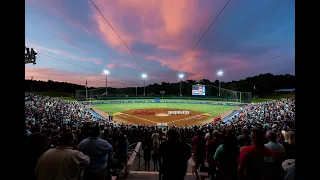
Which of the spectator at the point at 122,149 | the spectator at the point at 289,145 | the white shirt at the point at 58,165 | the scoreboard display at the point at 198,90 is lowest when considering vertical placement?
the spectator at the point at 122,149

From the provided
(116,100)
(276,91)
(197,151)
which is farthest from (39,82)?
(276,91)

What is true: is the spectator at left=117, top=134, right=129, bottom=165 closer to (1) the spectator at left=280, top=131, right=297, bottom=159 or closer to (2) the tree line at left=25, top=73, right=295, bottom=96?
(1) the spectator at left=280, top=131, right=297, bottom=159

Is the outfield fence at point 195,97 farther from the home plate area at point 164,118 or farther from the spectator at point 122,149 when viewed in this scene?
the spectator at point 122,149

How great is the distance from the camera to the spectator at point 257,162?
3.10 m

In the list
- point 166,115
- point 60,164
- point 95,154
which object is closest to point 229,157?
point 95,154

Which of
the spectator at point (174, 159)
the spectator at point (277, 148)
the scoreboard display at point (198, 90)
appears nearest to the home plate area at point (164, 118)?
the scoreboard display at point (198, 90)

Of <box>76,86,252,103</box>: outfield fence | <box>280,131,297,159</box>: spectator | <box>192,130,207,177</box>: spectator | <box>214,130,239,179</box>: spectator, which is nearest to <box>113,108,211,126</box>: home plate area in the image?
<box>76,86,252,103</box>: outfield fence

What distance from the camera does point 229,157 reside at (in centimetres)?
367

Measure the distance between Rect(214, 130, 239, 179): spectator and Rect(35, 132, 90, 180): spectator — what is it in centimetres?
292

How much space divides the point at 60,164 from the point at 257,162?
347 centimetres

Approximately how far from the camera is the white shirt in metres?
2.71

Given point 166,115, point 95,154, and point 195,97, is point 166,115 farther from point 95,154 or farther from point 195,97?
point 95,154
